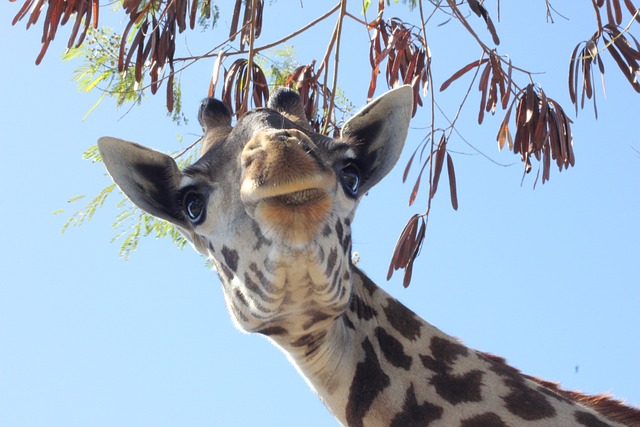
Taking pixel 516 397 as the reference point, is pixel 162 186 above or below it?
above

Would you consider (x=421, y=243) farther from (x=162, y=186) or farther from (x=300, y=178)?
(x=300, y=178)

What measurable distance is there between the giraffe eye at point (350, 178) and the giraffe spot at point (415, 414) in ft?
2.86

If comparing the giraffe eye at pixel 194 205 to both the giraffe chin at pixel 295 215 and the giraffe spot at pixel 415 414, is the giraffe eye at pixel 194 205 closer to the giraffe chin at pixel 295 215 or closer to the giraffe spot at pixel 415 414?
the giraffe chin at pixel 295 215

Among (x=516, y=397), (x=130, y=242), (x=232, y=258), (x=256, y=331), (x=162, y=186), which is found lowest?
(x=516, y=397)

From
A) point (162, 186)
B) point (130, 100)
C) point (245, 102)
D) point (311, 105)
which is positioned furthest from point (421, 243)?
point (162, 186)

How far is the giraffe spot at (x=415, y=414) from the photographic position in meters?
3.84

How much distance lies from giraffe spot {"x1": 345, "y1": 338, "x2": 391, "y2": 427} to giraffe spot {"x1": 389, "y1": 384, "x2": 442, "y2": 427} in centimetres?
12

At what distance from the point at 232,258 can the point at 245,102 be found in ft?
6.37

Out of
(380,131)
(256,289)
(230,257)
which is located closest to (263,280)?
(256,289)

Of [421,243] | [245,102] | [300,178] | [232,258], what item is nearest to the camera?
[300,178]

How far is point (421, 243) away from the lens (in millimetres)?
6500

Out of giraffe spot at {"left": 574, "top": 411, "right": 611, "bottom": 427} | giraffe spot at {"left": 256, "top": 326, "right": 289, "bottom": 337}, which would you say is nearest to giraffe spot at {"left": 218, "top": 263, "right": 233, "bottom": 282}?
giraffe spot at {"left": 256, "top": 326, "right": 289, "bottom": 337}

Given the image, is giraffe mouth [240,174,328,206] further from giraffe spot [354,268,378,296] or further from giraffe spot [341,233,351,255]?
giraffe spot [354,268,378,296]

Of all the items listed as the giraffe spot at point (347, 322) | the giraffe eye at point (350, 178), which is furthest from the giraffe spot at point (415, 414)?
the giraffe eye at point (350, 178)
